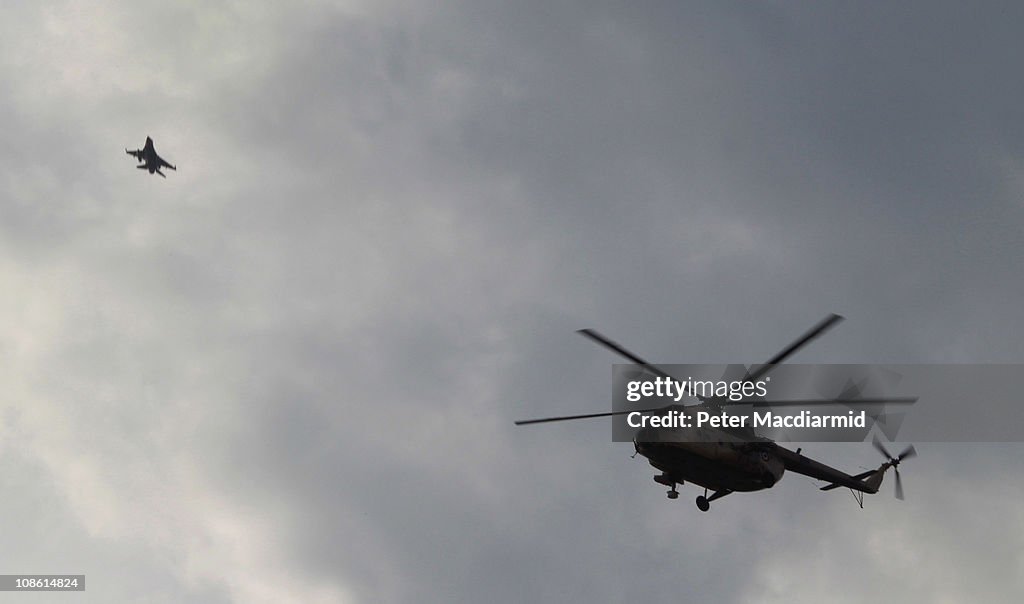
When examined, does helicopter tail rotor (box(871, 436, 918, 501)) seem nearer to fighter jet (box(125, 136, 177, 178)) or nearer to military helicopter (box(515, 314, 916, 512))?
military helicopter (box(515, 314, 916, 512))

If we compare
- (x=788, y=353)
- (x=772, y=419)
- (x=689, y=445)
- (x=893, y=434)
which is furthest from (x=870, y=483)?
(x=788, y=353)

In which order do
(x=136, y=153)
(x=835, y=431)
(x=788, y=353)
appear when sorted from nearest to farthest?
(x=788, y=353)
(x=835, y=431)
(x=136, y=153)

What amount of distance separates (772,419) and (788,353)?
12.1 metres

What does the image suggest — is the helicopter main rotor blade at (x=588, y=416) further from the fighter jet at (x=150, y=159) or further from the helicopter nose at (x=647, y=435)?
the fighter jet at (x=150, y=159)

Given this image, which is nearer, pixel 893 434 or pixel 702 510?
pixel 702 510

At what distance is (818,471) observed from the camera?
56125 mm

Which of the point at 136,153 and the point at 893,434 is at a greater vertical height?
the point at 136,153

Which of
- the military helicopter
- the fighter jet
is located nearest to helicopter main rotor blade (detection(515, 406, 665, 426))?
the military helicopter

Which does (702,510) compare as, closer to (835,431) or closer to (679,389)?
(679,389)

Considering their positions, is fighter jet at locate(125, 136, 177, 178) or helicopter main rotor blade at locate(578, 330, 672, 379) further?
fighter jet at locate(125, 136, 177, 178)

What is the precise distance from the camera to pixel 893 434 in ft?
194

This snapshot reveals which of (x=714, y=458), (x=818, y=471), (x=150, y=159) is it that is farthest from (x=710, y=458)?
(x=150, y=159)

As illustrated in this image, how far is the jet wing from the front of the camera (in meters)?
53.3

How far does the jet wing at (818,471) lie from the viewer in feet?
175
